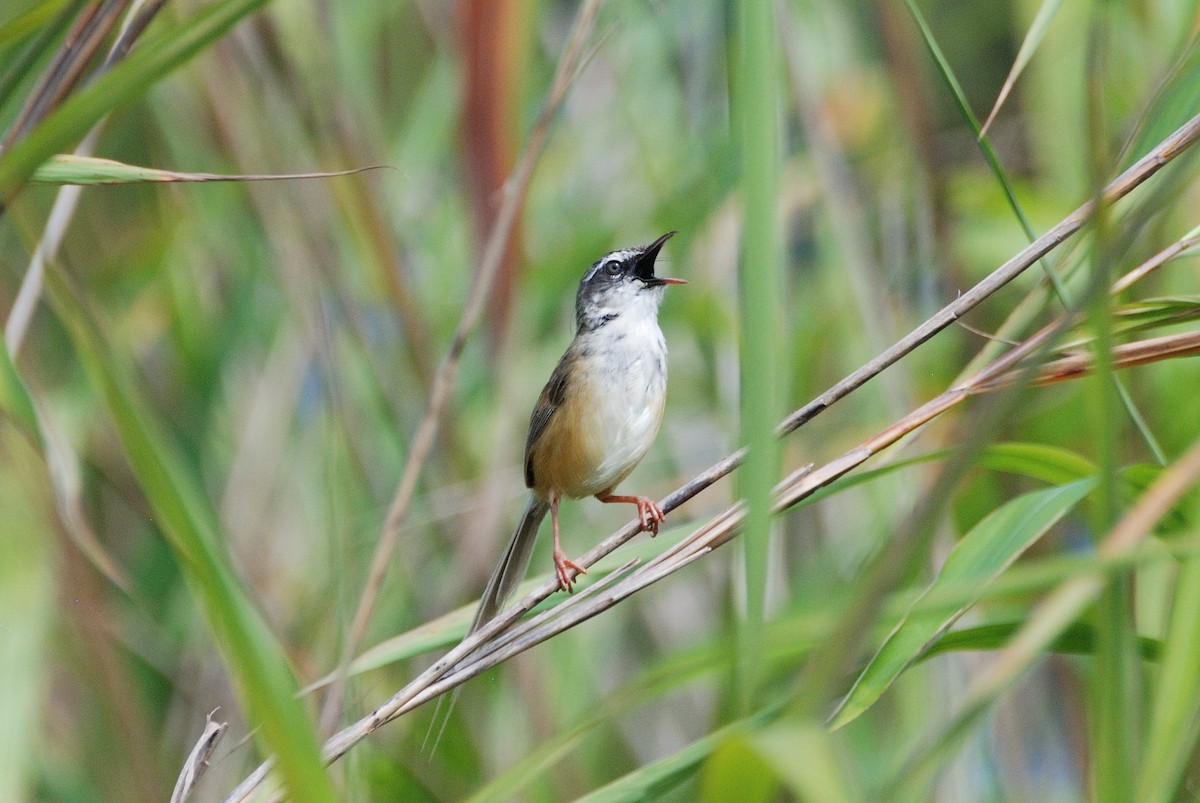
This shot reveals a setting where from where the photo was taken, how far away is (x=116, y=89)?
1.20 meters

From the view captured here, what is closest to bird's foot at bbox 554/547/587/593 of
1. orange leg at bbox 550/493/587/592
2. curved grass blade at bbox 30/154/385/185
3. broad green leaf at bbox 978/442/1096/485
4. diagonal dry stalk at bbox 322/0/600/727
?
orange leg at bbox 550/493/587/592

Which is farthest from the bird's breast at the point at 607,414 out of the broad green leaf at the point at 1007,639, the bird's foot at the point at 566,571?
the broad green leaf at the point at 1007,639

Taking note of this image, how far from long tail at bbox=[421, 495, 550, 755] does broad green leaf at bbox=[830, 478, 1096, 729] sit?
679 millimetres

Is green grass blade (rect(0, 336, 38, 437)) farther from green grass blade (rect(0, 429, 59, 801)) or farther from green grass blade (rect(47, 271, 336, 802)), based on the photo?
green grass blade (rect(0, 429, 59, 801))

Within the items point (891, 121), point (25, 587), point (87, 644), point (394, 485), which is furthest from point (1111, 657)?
point (891, 121)

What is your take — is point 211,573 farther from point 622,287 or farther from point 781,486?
point 622,287

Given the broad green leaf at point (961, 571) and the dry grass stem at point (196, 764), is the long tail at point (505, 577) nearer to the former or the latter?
the dry grass stem at point (196, 764)

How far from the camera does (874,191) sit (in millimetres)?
3766

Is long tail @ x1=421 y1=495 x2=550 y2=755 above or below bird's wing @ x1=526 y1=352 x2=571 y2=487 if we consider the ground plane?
below

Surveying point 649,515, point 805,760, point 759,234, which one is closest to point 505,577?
point 649,515

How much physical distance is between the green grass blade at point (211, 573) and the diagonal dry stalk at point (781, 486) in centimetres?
52

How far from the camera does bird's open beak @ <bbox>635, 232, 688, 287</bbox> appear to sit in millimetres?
3084

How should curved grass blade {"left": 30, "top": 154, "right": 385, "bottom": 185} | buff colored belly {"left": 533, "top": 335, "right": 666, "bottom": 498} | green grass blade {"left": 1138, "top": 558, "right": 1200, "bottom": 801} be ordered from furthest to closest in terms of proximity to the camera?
buff colored belly {"left": 533, "top": 335, "right": 666, "bottom": 498} → curved grass blade {"left": 30, "top": 154, "right": 385, "bottom": 185} → green grass blade {"left": 1138, "top": 558, "right": 1200, "bottom": 801}

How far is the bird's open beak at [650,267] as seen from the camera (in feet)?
10.1
